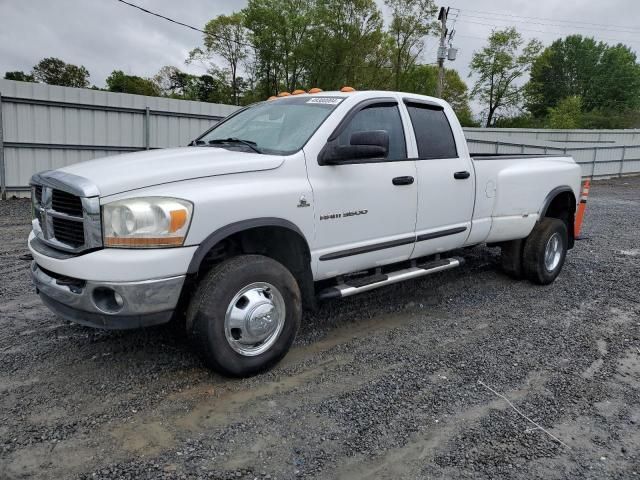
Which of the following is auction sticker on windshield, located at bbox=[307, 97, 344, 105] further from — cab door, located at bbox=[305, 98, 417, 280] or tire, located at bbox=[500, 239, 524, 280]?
tire, located at bbox=[500, 239, 524, 280]

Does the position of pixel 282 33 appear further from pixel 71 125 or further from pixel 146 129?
pixel 71 125

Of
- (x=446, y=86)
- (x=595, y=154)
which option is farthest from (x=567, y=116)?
(x=595, y=154)

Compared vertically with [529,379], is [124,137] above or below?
above

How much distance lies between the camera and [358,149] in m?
3.51

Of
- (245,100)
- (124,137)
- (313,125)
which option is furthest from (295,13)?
(313,125)

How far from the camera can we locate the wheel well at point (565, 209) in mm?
6109

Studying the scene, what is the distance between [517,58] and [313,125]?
55.7 meters

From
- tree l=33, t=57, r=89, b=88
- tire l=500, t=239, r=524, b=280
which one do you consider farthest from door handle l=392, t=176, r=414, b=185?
tree l=33, t=57, r=89, b=88

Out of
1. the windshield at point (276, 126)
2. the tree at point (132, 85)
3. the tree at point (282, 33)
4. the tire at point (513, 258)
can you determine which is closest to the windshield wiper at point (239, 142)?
the windshield at point (276, 126)

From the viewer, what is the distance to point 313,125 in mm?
3787

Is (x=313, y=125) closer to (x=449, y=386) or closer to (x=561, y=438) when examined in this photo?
(x=449, y=386)

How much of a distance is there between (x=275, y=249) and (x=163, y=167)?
37.9 inches

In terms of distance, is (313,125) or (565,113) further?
(565,113)

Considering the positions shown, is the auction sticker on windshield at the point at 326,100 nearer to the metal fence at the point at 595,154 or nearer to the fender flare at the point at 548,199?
the fender flare at the point at 548,199
